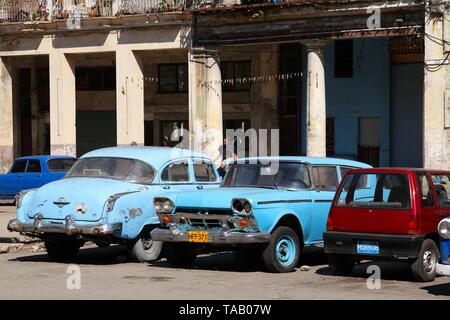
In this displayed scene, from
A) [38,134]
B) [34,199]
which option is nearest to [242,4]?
[38,134]

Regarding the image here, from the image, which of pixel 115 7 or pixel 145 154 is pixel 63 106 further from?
pixel 145 154

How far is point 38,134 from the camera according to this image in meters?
38.5

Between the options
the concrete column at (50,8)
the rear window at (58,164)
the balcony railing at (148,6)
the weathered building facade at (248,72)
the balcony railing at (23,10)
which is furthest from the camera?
the balcony railing at (23,10)

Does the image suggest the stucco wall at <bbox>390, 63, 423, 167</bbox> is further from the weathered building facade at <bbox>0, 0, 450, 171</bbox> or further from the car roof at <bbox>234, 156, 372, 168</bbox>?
the car roof at <bbox>234, 156, 372, 168</bbox>

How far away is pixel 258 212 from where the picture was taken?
45.7ft

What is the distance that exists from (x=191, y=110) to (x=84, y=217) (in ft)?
53.9

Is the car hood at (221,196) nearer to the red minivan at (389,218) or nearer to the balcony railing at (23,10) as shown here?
the red minivan at (389,218)

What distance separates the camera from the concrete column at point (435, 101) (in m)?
26.3

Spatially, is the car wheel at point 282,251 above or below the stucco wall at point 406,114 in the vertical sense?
below

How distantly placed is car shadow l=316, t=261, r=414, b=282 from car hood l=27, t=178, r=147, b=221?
11.4ft

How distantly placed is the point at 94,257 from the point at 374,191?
5.74 metres

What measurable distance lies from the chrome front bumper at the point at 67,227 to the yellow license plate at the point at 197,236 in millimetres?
1389

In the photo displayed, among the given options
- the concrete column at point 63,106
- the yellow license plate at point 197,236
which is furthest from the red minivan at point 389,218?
the concrete column at point 63,106
